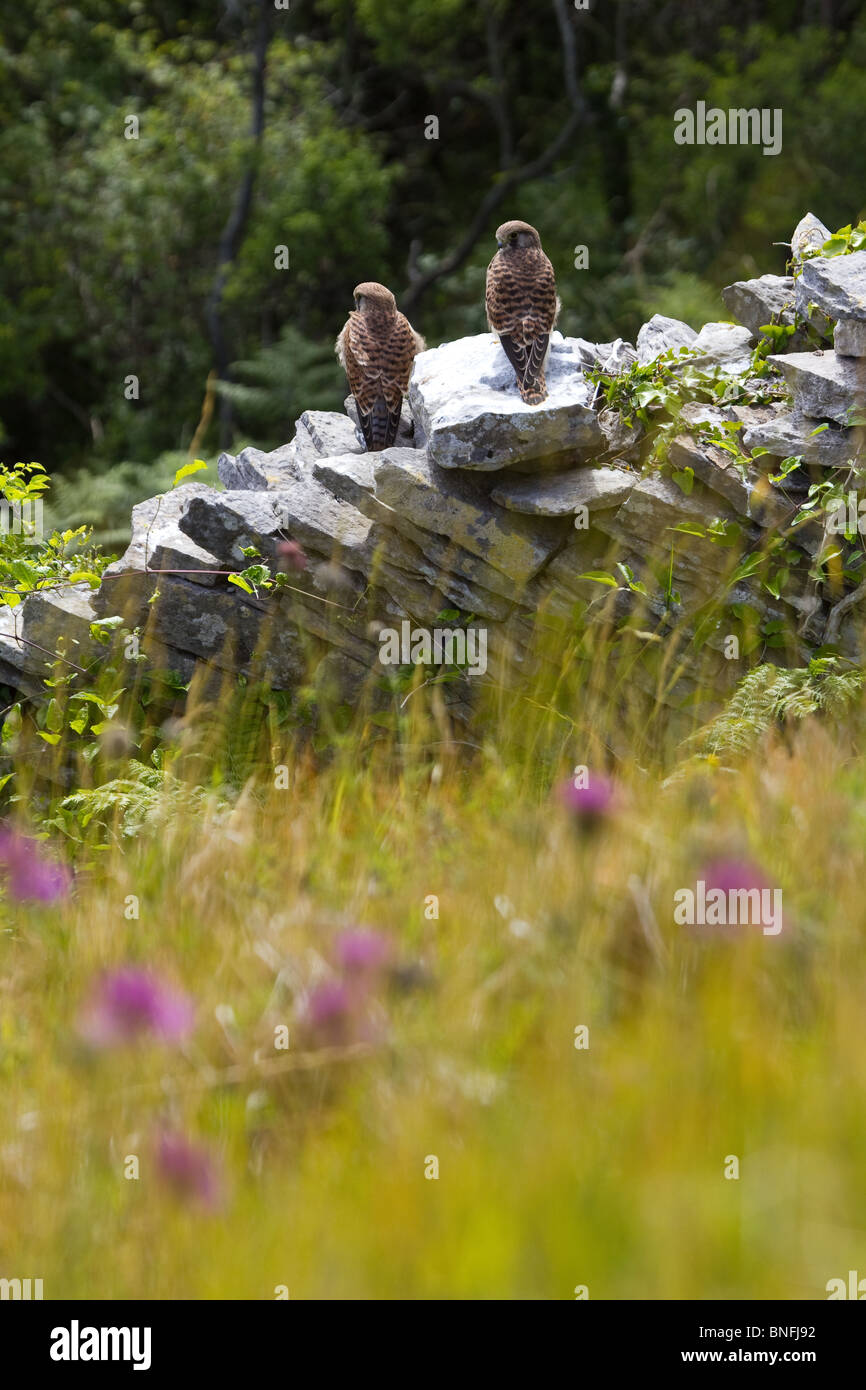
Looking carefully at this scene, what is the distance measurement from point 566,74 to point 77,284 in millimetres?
9045

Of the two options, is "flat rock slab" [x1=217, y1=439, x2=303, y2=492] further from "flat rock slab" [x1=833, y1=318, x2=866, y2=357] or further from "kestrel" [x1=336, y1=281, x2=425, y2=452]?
"flat rock slab" [x1=833, y1=318, x2=866, y2=357]

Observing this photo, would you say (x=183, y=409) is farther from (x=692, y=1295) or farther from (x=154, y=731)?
(x=692, y=1295)

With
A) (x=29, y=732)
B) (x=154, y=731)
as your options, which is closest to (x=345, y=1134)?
(x=154, y=731)

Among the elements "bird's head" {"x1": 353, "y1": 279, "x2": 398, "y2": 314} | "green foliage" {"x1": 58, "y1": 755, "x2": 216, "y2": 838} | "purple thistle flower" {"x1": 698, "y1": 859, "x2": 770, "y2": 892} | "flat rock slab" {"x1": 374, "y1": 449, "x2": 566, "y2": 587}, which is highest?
"bird's head" {"x1": 353, "y1": 279, "x2": 398, "y2": 314}

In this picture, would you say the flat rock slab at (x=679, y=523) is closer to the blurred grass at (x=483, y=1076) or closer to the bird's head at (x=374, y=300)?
the blurred grass at (x=483, y=1076)

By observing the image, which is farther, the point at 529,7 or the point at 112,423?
the point at 529,7

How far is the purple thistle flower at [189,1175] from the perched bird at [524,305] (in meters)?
4.46

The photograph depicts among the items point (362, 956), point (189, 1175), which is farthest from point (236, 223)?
point (189, 1175)

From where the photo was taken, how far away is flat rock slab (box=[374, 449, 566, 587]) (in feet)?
21.2

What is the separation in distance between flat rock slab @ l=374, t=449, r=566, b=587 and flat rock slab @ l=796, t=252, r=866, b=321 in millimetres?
1710

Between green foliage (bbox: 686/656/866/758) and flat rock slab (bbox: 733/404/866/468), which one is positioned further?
flat rock slab (bbox: 733/404/866/468)

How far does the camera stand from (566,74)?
71.4 ft

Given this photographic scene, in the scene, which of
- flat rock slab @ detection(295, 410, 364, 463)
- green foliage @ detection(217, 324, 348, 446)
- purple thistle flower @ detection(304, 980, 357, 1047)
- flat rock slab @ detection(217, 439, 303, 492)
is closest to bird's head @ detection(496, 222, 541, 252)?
flat rock slab @ detection(295, 410, 364, 463)

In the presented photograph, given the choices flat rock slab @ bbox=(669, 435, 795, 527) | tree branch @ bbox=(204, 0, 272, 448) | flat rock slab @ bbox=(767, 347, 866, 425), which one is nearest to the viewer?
flat rock slab @ bbox=(767, 347, 866, 425)
